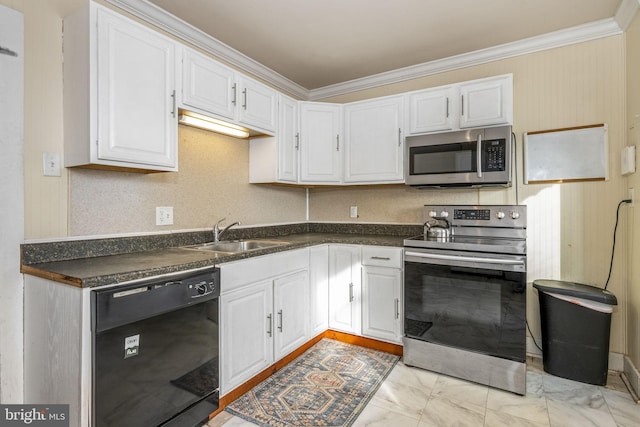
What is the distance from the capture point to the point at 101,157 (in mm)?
1641

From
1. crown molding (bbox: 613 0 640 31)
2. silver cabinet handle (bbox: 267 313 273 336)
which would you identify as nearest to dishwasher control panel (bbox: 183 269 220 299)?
silver cabinet handle (bbox: 267 313 273 336)

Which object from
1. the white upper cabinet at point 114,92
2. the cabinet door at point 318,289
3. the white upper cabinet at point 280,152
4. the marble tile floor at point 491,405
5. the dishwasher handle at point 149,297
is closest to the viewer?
the dishwasher handle at point 149,297

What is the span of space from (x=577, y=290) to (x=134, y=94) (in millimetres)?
2990

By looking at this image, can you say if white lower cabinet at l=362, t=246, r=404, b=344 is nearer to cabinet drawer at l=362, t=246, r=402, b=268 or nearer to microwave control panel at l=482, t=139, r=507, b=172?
cabinet drawer at l=362, t=246, r=402, b=268

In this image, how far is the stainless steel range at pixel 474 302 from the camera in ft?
6.87

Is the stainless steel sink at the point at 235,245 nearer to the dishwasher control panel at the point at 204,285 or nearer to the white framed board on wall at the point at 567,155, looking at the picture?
the dishwasher control panel at the point at 204,285

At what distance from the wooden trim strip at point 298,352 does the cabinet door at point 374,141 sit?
139 centimetres

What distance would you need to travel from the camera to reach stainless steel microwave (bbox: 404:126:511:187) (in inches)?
95.0

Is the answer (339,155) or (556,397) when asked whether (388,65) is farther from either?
(556,397)

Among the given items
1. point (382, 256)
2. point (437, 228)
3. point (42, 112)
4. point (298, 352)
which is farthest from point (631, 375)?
point (42, 112)

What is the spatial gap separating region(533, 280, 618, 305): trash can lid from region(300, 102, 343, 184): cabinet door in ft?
6.00

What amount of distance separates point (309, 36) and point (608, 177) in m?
2.42

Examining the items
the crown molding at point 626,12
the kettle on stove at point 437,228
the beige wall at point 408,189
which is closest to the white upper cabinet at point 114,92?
the beige wall at point 408,189

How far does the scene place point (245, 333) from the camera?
204 cm
